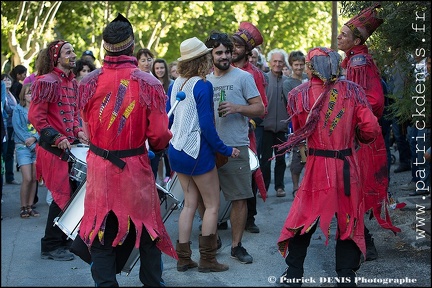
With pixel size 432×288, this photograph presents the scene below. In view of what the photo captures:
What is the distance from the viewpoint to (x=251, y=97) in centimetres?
730

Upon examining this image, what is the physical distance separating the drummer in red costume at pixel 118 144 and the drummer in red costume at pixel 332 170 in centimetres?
114

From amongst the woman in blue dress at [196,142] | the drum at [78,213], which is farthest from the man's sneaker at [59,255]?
the woman in blue dress at [196,142]

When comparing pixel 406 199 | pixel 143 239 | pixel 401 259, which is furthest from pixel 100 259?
pixel 406 199

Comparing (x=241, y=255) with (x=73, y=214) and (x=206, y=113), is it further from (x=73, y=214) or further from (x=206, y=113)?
(x=73, y=214)

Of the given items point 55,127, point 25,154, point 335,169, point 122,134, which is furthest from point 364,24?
point 25,154

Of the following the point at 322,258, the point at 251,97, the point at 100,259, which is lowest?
the point at 322,258

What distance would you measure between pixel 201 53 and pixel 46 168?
1923mm

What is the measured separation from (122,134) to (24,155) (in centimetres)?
519

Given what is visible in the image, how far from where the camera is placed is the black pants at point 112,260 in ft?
18.1

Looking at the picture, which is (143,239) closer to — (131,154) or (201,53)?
(131,154)

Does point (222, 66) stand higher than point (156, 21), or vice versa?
point (156, 21)

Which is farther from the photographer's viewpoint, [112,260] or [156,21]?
[156,21]

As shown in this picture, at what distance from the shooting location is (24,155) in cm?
1037

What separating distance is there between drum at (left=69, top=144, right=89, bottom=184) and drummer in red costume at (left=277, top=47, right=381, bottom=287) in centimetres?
189
